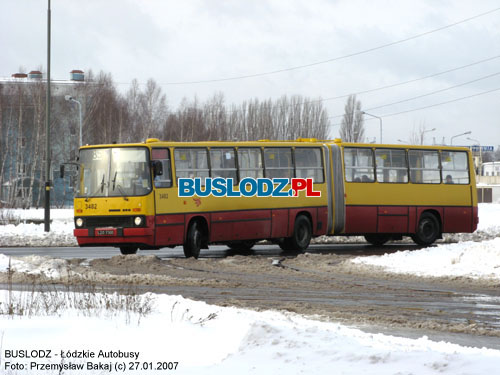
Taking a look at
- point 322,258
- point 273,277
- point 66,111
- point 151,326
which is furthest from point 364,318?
point 66,111

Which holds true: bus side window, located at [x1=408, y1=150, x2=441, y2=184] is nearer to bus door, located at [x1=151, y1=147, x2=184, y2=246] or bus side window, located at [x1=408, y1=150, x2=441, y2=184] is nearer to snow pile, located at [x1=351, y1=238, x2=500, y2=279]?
snow pile, located at [x1=351, y1=238, x2=500, y2=279]

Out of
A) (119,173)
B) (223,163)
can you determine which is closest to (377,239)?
(223,163)

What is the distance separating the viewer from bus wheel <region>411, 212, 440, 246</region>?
29.3 meters

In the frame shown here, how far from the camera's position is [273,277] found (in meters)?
18.8

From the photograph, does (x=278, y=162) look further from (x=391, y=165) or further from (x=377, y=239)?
(x=377, y=239)

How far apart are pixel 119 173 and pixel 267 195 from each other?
4647 mm

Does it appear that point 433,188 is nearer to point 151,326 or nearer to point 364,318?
point 364,318

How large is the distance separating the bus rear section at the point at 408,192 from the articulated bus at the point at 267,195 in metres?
0.03

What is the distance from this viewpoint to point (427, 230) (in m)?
29.6

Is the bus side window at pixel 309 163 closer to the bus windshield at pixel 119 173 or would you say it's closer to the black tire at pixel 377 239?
the black tire at pixel 377 239

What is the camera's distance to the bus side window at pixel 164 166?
2265 centimetres

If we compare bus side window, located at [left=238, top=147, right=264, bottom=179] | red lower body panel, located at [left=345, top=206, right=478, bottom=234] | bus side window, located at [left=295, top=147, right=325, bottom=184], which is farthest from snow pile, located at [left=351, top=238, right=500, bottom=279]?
red lower body panel, located at [left=345, top=206, right=478, bottom=234]

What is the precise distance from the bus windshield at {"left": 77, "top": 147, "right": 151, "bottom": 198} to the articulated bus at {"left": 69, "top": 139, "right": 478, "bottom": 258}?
0.02 meters

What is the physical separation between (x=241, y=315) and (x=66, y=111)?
73.5 meters
